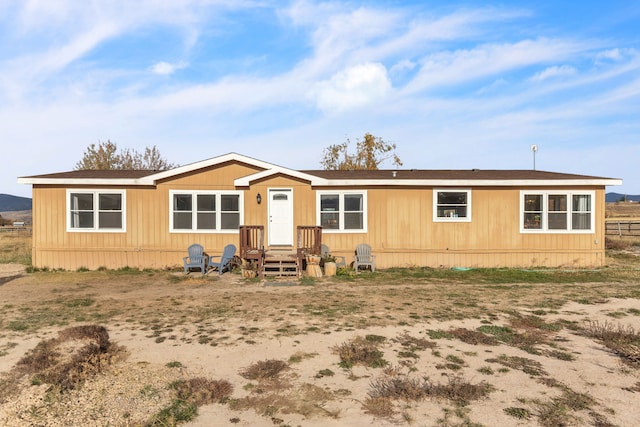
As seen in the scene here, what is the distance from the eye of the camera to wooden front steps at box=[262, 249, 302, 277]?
11.3m

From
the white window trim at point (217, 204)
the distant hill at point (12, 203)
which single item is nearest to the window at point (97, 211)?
the white window trim at point (217, 204)

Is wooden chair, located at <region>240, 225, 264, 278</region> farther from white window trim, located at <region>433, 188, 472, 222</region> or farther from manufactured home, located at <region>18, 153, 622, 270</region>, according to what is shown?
white window trim, located at <region>433, 188, 472, 222</region>

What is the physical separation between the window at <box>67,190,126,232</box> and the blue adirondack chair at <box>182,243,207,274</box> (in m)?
2.63

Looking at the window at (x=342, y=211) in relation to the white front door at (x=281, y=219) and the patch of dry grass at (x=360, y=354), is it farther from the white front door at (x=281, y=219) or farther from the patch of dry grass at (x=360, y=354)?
the patch of dry grass at (x=360, y=354)

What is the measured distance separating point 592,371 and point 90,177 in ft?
45.8

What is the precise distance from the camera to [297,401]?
3.89m

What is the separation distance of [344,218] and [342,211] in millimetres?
247

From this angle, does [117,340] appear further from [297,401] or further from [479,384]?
[479,384]

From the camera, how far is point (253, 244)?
12789 millimetres

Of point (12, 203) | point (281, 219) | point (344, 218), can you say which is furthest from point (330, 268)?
point (12, 203)

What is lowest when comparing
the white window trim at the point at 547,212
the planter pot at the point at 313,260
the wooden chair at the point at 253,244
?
the planter pot at the point at 313,260

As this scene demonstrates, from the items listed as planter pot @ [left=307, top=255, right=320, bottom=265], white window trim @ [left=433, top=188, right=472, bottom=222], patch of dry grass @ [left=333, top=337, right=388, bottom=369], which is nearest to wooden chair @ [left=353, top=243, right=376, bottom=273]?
planter pot @ [left=307, top=255, right=320, bottom=265]

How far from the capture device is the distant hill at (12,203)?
10901cm

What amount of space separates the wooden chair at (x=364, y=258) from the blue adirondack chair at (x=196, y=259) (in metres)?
4.78
